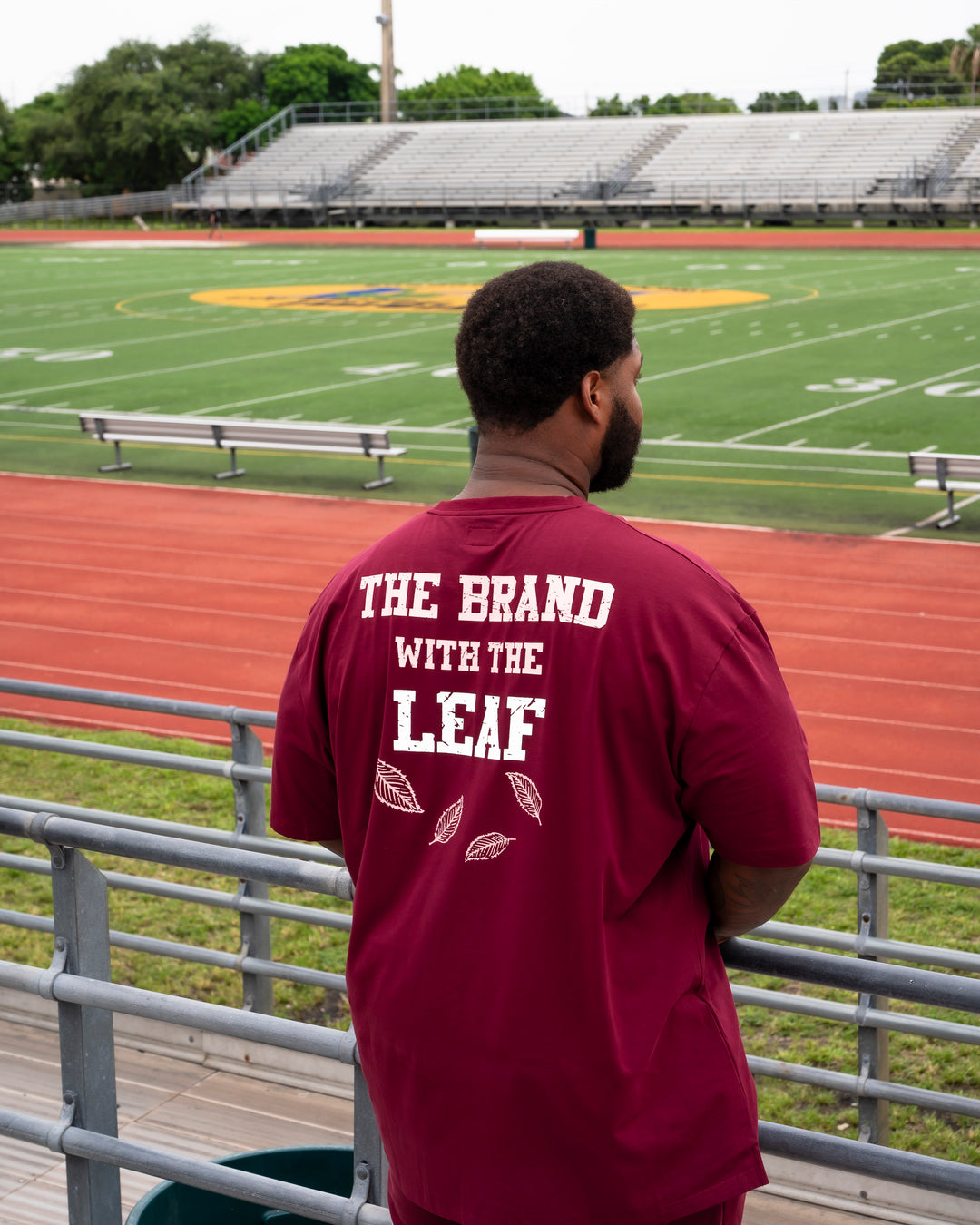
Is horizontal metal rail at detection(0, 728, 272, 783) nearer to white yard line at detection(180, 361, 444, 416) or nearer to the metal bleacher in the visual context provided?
white yard line at detection(180, 361, 444, 416)

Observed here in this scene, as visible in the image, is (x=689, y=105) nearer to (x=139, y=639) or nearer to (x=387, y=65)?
(x=387, y=65)

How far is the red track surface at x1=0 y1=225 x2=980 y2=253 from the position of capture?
5022 cm

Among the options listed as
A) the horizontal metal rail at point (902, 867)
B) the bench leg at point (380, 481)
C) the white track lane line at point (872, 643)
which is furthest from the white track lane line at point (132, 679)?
the bench leg at point (380, 481)

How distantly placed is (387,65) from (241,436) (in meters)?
78.4

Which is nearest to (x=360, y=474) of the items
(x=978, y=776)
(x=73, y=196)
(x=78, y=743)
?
(x=978, y=776)

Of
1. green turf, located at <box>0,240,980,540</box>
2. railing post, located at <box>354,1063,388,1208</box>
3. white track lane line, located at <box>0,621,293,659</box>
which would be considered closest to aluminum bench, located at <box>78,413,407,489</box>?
green turf, located at <box>0,240,980,540</box>

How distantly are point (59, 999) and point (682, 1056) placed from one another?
1.33m

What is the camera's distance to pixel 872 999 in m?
4.96

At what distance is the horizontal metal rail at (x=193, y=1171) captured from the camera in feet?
8.71

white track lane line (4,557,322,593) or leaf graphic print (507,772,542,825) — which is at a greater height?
leaf graphic print (507,772,542,825)

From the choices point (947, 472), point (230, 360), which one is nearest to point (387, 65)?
point (230, 360)

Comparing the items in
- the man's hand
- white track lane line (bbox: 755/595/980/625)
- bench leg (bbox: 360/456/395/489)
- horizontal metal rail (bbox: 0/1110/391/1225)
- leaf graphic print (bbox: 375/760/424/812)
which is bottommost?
white track lane line (bbox: 755/595/980/625)

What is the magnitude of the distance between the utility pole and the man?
8902cm

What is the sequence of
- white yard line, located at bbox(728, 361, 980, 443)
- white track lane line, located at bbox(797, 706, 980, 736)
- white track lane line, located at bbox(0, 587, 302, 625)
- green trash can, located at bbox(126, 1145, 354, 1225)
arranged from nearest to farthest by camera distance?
green trash can, located at bbox(126, 1145, 354, 1225) < white track lane line, located at bbox(797, 706, 980, 736) < white track lane line, located at bbox(0, 587, 302, 625) < white yard line, located at bbox(728, 361, 980, 443)
